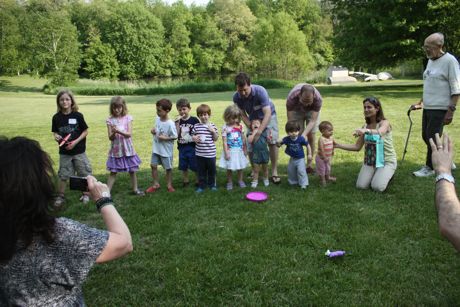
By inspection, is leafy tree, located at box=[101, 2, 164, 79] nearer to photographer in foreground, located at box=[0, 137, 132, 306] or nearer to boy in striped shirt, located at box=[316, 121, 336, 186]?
boy in striped shirt, located at box=[316, 121, 336, 186]

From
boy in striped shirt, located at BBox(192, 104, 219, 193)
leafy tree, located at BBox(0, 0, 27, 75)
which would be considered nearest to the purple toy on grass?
boy in striped shirt, located at BBox(192, 104, 219, 193)

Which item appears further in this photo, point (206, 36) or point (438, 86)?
point (206, 36)

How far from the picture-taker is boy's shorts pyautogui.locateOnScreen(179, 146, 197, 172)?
5916 mm

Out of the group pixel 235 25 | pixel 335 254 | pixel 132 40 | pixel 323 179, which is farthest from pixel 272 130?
pixel 235 25

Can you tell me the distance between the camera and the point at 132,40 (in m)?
59.2

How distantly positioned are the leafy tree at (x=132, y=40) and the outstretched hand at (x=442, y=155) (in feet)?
200

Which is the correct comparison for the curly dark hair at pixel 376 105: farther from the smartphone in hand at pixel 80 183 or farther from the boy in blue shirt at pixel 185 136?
the smartphone in hand at pixel 80 183

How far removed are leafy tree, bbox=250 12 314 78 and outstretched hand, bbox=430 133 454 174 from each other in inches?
1591

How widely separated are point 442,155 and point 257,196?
3290mm

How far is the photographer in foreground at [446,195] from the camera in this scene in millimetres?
1865

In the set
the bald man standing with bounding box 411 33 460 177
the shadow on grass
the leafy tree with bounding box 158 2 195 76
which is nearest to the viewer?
the bald man standing with bounding box 411 33 460 177

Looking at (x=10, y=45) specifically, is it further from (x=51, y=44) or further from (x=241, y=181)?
(x=241, y=181)

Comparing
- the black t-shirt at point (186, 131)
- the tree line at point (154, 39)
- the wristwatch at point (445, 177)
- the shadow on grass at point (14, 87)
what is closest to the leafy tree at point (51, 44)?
the tree line at point (154, 39)

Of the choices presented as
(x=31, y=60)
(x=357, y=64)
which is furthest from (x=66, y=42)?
(x=357, y=64)
